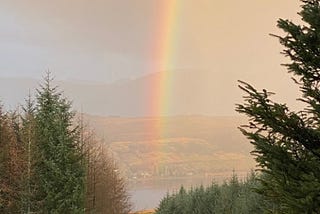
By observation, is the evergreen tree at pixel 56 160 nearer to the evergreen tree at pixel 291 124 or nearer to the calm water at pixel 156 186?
the evergreen tree at pixel 291 124

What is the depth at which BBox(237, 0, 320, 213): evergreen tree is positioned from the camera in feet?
15.9

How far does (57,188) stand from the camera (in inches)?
915

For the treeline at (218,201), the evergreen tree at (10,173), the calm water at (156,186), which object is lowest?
the calm water at (156,186)

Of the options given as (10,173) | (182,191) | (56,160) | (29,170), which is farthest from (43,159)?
(182,191)

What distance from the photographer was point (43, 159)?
2334cm

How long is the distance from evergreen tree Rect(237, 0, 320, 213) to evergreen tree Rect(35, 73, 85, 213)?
62.5ft

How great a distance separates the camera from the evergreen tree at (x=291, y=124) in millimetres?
4844

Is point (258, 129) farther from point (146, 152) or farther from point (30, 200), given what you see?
point (146, 152)

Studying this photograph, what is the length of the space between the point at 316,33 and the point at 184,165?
17795 cm

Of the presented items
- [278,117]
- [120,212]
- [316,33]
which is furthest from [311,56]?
[120,212]

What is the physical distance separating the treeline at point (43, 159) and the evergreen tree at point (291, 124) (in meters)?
17.8

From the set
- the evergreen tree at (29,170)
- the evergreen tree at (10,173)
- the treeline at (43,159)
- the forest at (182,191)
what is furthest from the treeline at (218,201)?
the evergreen tree at (10,173)

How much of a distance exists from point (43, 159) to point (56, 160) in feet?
2.14

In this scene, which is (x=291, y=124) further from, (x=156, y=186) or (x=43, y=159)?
(x=156, y=186)
